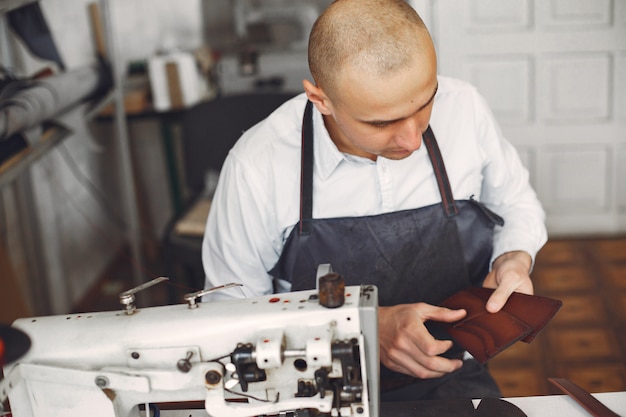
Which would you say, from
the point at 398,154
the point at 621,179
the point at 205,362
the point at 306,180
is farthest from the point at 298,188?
the point at 621,179

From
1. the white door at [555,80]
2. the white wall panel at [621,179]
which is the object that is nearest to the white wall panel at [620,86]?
the white door at [555,80]

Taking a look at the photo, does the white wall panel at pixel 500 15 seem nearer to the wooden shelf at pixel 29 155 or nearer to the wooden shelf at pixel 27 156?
the wooden shelf at pixel 29 155

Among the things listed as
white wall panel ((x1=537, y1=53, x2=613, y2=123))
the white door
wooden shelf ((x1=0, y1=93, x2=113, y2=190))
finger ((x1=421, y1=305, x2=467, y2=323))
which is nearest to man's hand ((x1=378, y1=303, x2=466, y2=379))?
finger ((x1=421, y1=305, x2=467, y2=323))

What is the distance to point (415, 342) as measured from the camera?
1.49 metres

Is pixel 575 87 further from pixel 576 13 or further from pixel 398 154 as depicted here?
pixel 398 154

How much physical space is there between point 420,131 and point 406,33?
198mm

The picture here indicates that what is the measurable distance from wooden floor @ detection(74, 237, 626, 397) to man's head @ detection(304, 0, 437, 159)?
67.8 inches

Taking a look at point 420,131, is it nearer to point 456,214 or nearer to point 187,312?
point 456,214

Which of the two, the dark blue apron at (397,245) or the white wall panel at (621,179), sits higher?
the dark blue apron at (397,245)

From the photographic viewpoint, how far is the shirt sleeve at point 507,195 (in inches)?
71.1

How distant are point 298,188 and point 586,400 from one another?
793 mm

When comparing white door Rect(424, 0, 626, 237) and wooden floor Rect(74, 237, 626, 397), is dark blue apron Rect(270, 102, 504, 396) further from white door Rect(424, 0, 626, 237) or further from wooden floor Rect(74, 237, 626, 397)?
white door Rect(424, 0, 626, 237)

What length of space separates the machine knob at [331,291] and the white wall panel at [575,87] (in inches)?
131

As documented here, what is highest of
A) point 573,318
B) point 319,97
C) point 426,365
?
point 319,97
